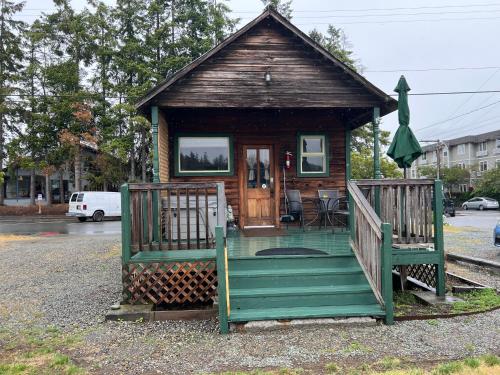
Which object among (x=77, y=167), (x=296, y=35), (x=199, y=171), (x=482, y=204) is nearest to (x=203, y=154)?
(x=199, y=171)

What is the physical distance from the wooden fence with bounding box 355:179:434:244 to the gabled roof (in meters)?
2.87

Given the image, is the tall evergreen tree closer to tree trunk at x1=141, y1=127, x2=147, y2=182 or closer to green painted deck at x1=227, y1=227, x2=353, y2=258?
tree trunk at x1=141, y1=127, x2=147, y2=182

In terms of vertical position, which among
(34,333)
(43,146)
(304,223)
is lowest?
(34,333)

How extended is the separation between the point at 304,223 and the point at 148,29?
24.6 metres

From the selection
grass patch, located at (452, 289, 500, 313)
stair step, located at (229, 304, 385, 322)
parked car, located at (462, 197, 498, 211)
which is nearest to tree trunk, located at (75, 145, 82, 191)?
stair step, located at (229, 304, 385, 322)

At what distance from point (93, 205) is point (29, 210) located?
8.11 metres

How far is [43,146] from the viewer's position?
95.8 feet

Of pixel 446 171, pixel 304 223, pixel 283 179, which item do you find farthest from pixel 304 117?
pixel 446 171

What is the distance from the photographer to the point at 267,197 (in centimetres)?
938

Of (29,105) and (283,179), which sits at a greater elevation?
(29,105)

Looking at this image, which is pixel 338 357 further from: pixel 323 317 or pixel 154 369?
pixel 154 369

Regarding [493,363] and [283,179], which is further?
[283,179]

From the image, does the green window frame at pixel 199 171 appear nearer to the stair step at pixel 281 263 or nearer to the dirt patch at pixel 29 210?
the stair step at pixel 281 263

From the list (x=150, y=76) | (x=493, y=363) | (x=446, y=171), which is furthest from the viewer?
(x=446, y=171)
